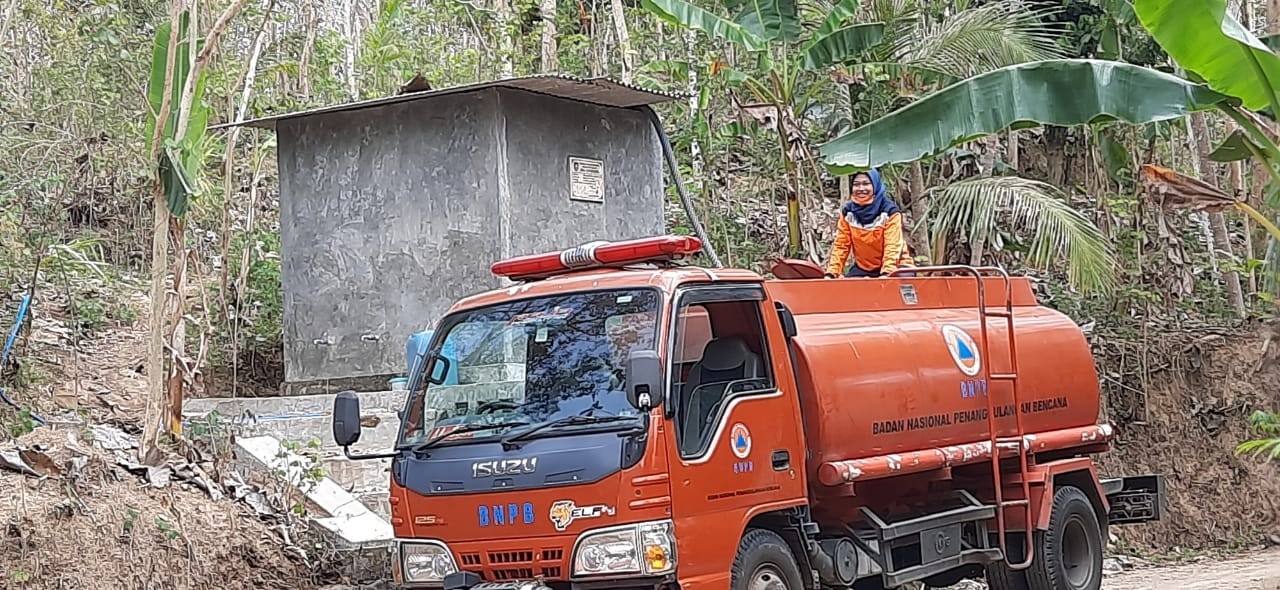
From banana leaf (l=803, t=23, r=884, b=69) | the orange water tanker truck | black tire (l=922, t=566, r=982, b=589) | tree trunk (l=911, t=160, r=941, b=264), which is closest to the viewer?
the orange water tanker truck

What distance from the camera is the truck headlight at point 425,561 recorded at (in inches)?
267

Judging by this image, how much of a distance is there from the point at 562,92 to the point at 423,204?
1657mm

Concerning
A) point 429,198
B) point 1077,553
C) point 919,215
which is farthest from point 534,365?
point 919,215

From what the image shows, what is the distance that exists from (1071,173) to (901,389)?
37.0 ft

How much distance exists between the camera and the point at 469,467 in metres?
6.66

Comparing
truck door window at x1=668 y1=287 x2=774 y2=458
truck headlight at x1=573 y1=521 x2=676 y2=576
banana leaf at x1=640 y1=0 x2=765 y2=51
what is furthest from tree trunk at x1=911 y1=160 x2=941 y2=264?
truck headlight at x1=573 y1=521 x2=676 y2=576

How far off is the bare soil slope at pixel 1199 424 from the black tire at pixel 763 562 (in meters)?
10.7

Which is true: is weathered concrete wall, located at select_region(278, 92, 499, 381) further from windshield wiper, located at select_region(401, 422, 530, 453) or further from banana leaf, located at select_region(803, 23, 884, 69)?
windshield wiper, located at select_region(401, 422, 530, 453)

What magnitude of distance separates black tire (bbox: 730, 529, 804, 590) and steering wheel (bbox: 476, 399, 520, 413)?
140cm

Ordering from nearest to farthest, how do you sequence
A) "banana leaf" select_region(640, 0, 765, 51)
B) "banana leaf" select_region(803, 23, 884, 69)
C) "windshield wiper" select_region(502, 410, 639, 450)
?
"windshield wiper" select_region(502, 410, 639, 450) → "banana leaf" select_region(640, 0, 765, 51) → "banana leaf" select_region(803, 23, 884, 69)

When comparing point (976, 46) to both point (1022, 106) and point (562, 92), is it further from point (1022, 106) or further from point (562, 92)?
point (1022, 106)

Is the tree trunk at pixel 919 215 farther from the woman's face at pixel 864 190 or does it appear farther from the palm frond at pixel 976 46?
the woman's face at pixel 864 190

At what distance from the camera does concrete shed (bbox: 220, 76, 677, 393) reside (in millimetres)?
11930

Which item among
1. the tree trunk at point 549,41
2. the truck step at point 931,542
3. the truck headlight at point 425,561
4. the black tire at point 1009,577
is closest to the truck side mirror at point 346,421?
the truck headlight at point 425,561
